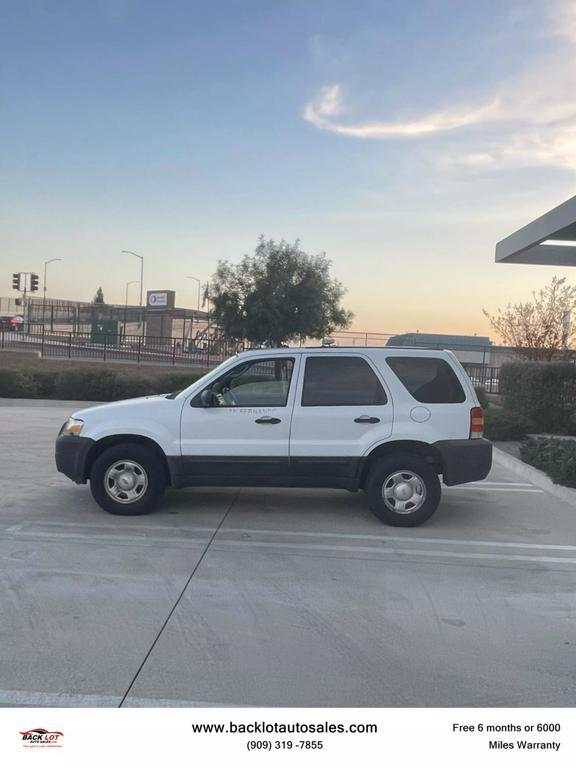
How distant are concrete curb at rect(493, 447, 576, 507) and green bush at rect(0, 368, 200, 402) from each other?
1059 cm

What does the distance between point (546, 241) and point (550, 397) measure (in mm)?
4284

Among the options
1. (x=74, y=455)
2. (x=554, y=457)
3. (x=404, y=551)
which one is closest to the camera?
(x=404, y=551)

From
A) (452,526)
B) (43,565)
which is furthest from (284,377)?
(43,565)

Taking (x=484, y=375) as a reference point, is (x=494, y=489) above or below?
below

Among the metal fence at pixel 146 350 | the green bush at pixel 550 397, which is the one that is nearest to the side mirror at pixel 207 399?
the green bush at pixel 550 397

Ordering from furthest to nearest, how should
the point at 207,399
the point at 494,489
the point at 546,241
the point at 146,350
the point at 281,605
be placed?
1. the point at 146,350
2. the point at 546,241
3. the point at 494,489
4. the point at 207,399
5. the point at 281,605

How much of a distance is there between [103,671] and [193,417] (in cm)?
343

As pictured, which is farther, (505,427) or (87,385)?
(87,385)

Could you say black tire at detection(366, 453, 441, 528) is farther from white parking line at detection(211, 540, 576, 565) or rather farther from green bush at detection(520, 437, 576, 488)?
green bush at detection(520, 437, 576, 488)

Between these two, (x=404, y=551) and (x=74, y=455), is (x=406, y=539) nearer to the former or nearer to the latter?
(x=404, y=551)

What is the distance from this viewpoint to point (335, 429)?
23.3ft

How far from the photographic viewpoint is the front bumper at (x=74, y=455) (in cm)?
720

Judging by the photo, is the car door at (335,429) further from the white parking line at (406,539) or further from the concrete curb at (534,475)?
the concrete curb at (534,475)

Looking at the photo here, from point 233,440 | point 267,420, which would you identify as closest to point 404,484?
point 267,420
